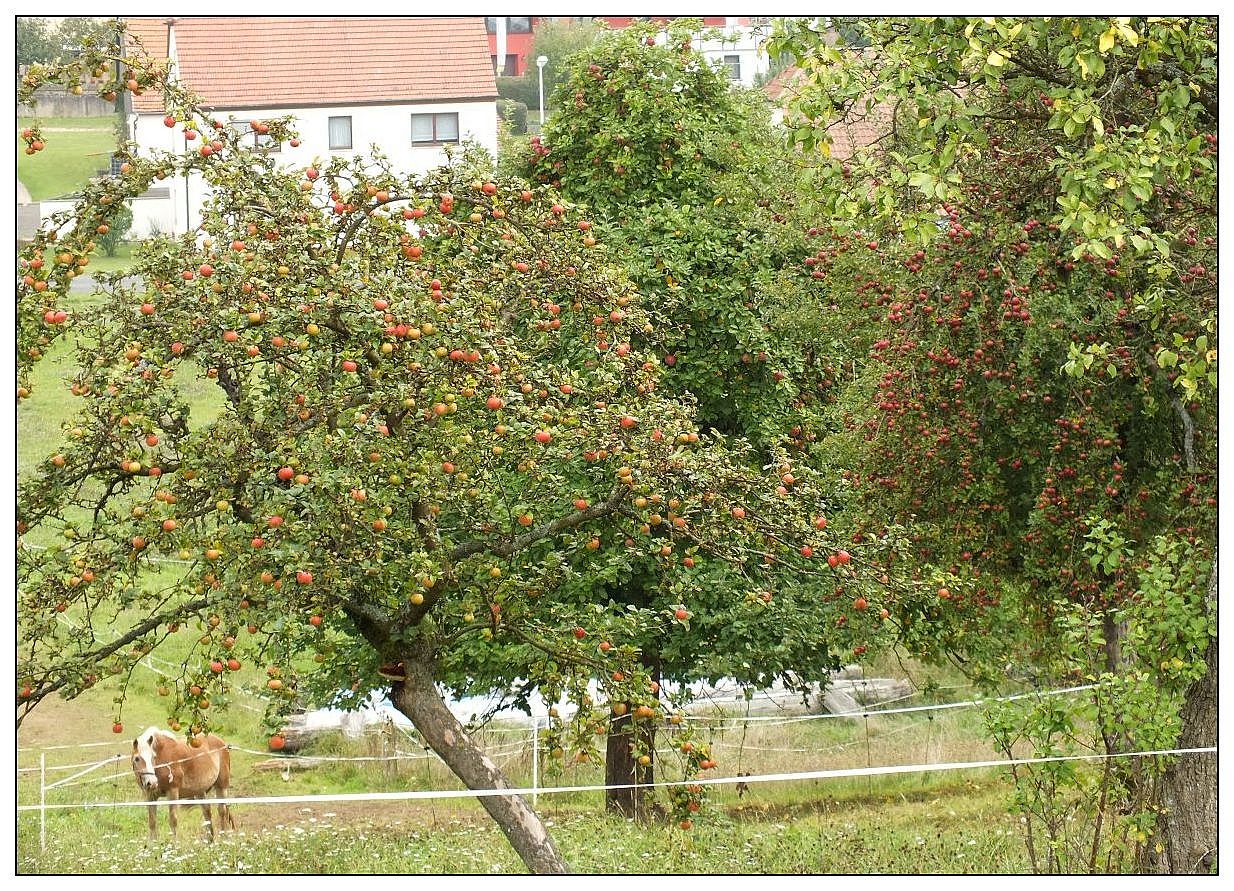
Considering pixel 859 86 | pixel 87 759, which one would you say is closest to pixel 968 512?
pixel 859 86

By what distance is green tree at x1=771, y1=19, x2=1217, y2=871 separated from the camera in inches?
245

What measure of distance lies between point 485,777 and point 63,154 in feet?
32.7

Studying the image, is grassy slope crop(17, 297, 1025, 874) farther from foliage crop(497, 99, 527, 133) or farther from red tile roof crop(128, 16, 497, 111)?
foliage crop(497, 99, 527, 133)

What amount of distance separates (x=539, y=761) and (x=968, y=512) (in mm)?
6508

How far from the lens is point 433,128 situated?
24.1 m

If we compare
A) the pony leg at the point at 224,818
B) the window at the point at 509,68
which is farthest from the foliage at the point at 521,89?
the pony leg at the point at 224,818

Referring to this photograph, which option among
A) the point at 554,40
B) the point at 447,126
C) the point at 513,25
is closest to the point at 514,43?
the point at 513,25

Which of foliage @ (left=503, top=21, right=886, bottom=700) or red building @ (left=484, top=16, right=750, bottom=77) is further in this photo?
red building @ (left=484, top=16, right=750, bottom=77)

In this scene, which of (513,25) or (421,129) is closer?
(421,129)

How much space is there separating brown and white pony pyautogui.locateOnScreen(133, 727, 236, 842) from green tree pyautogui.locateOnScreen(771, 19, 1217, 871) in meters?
6.17

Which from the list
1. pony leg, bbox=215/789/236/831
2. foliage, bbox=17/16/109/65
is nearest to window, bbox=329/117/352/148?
foliage, bbox=17/16/109/65

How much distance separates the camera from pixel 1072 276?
8102 mm

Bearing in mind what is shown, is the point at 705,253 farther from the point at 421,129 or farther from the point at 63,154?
the point at 421,129
